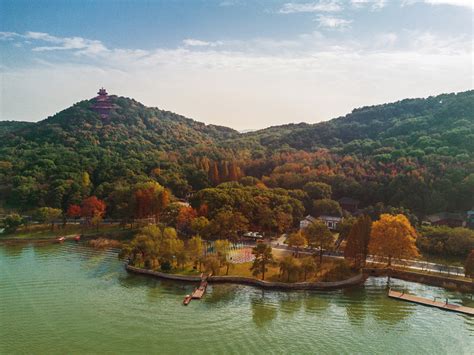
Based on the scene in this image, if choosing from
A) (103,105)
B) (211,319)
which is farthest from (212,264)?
(103,105)

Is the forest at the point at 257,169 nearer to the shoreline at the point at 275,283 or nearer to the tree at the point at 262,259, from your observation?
the tree at the point at 262,259

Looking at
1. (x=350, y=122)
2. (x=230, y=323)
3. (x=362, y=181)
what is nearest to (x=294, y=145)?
(x=350, y=122)

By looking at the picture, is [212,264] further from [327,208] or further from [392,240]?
[327,208]

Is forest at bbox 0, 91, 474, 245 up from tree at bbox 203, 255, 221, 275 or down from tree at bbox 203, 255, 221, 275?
up

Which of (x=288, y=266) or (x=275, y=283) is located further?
(x=288, y=266)

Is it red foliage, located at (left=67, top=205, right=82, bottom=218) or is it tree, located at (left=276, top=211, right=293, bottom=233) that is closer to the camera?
tree, located at (left=276, top=211, right=293, bottom=233)

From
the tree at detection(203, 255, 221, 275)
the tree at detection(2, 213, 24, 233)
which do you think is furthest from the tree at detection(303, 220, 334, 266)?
the tree at detection(2, 213, 24, 233)

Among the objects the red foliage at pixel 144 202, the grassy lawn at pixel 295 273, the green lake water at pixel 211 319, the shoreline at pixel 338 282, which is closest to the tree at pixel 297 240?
the grassy lawn at pixel 295 273

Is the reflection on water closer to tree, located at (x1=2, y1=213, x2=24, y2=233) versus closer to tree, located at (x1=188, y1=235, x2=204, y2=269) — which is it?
tree, located at (x1=188, y1=235, x2=204, y2=269)
